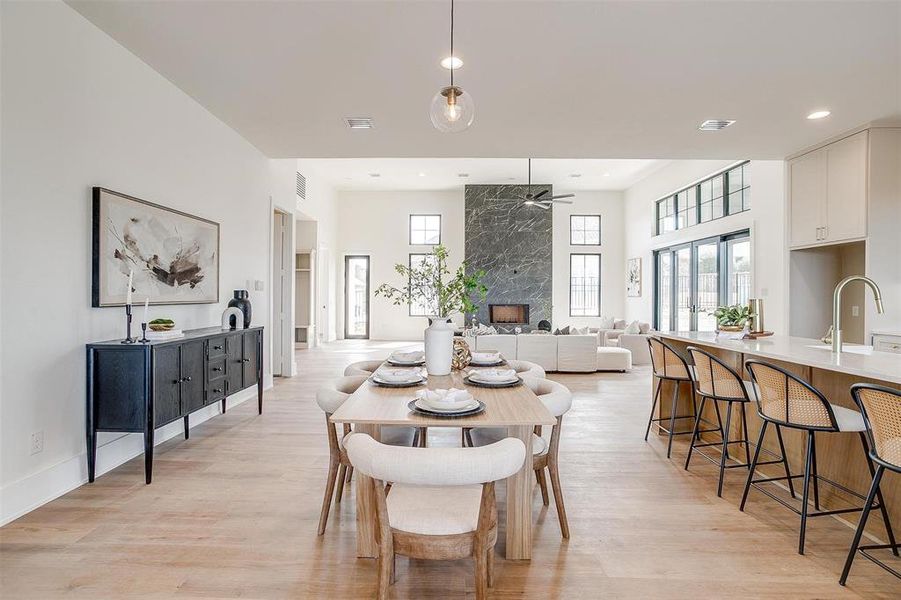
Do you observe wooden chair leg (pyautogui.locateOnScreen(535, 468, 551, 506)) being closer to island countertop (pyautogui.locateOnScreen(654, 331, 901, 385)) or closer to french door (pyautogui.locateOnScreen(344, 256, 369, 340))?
island countertop (pyautogui.locateOnScreen(654, 331, 901, 385))

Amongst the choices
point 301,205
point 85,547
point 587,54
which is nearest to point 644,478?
point 587,54

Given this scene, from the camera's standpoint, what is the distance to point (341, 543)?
2283 millimetres

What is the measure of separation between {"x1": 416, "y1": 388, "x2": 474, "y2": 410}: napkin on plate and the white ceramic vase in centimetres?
61

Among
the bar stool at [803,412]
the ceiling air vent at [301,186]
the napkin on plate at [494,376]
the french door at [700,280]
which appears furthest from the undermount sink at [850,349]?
the ceiling air vent at [301,186]

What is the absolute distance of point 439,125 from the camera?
2584mm

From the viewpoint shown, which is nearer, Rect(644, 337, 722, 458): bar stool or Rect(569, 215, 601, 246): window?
Rect(644, 337, 722, 458): bar stool

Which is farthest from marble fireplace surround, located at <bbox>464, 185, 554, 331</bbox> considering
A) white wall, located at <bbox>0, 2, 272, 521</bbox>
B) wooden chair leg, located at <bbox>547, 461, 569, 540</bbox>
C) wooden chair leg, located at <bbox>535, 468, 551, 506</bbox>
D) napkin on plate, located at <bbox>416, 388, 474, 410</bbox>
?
napkin on plate, located at <bbox>416, 388, 474, 410</bbox>

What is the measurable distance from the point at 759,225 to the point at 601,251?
5.19 metres

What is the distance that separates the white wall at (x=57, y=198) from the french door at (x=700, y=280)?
732 centimetres

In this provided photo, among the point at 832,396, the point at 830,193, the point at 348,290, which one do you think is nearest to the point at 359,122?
the point at 832,396

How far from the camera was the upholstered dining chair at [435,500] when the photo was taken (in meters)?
1.44

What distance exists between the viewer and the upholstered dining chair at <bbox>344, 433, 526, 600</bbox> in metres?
1.44

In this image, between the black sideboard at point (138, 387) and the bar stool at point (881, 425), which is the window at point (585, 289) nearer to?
the black sideboard at point (138, 387)

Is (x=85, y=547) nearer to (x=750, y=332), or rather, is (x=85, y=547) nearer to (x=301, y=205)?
(x=750, y=332)
